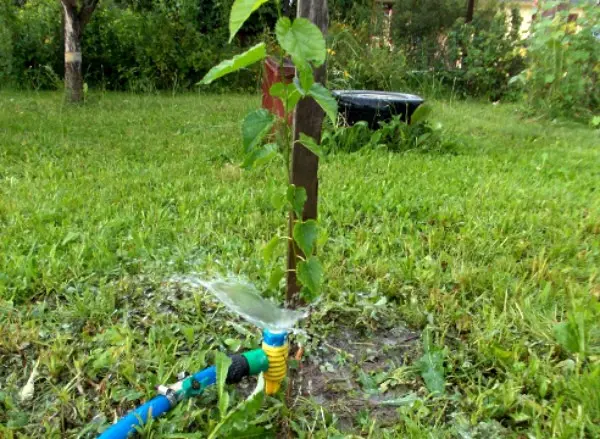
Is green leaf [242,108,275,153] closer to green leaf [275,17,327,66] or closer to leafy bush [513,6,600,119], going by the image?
green leaf [275,17,327,66]

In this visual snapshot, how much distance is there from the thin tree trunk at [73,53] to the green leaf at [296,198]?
4972 mm

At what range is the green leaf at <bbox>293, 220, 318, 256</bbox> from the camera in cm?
134

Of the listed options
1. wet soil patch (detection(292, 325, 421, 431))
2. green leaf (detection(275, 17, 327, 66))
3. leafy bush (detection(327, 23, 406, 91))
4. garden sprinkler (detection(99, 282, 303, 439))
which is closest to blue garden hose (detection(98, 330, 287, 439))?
garden sprinkler (detection(99, 282, 303, 439))

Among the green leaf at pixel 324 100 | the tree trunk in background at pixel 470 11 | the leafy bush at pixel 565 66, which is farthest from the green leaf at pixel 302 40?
the tree trunk in background at pixel 470 11

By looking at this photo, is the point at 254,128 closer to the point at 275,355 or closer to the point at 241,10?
the point at 241,10

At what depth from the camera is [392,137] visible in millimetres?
4027

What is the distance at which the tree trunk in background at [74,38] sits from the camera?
531cm

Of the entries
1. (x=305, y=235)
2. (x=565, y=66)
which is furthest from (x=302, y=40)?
(x=565, y=66)

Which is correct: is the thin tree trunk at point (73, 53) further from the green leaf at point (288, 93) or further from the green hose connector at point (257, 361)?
the green hose connector at point (257, 361)

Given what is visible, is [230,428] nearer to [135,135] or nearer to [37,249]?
[37,249]

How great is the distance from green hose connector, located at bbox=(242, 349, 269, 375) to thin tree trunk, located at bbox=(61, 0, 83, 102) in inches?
201

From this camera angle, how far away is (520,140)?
4609 millimetres

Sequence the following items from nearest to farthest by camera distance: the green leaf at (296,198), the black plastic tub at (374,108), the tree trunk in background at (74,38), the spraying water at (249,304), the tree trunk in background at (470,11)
Answer: the green leaf at (296,198) < the spraying water at (249,304) < the black plastic tub at (374,108) < the tree trunk in background at (74,38) < the tree trunk in background at (470,11)

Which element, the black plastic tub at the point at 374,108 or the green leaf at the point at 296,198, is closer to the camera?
the green leaf at the point at 296,198
